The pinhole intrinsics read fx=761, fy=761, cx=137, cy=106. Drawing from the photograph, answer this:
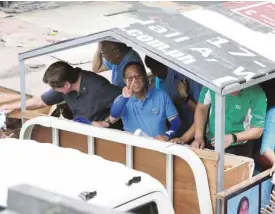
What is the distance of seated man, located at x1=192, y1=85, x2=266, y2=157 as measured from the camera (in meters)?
5.63

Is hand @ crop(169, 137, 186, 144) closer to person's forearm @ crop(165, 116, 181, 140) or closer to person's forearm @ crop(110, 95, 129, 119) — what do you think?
person's forearm @ crop(165, 116, 181, 140)

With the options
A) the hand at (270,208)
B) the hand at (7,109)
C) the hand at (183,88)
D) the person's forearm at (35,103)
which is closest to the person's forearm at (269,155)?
the hand at (270,208)

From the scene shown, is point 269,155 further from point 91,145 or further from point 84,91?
point 84,91

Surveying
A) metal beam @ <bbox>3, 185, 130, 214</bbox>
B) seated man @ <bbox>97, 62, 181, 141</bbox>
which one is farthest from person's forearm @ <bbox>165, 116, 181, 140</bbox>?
metal beam @ <bbox>3, 185, 130, 214</bbox>

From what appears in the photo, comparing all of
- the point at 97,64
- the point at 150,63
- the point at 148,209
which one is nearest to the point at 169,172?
the point at 148,209

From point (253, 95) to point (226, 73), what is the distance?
69 centimetres

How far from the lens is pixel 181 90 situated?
646cm

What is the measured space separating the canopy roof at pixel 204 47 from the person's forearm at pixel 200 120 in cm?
62

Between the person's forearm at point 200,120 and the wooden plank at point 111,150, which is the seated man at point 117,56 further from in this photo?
the wooden plank at point 111,150

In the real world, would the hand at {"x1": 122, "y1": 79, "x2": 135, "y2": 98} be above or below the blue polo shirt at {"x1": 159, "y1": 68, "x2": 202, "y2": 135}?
above

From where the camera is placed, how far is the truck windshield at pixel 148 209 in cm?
406

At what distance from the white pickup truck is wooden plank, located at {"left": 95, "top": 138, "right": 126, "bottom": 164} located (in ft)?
2.53

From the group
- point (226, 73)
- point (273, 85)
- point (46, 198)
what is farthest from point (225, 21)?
point (46, 198)

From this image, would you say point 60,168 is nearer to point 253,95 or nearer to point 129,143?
point 129,143
